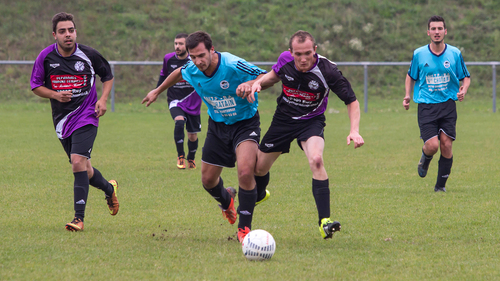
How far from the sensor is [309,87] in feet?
17.1

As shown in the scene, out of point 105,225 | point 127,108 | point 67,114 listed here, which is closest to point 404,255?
point 105,225

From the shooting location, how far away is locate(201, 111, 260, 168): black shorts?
210 inches

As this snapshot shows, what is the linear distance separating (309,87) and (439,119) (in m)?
2.99

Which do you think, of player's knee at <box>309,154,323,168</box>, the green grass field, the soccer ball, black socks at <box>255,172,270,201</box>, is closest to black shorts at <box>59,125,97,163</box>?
the green grass field


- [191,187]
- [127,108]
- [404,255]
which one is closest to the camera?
[404,255]

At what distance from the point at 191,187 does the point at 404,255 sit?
3.84 meters

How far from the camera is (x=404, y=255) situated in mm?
4473

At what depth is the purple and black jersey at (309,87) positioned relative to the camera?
16.7ft

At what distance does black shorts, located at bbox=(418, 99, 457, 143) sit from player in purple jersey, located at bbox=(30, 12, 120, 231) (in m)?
4.08

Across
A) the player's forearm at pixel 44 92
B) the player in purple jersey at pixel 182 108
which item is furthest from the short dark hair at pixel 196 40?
the player in purple jersey at pixel 182 108

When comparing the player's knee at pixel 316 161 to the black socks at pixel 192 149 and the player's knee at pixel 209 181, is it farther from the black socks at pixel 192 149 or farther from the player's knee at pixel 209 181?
the black socks at pixel 192 149

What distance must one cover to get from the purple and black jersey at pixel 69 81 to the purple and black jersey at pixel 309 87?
1828mm

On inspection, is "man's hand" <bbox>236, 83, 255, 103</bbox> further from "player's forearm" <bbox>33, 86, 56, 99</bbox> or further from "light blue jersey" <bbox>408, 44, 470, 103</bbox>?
"light blue jersey" <bbox>408, 44, 470, 103</bbox>

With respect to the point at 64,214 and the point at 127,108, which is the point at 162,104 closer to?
the point at 127,108
